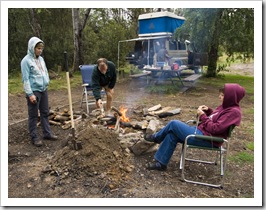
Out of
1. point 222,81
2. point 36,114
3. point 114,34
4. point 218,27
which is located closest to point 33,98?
point 36,114

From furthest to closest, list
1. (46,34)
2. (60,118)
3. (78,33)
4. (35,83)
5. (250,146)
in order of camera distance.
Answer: (46,34) < (78,33) < (60,118) < (250,146) < (35,83)

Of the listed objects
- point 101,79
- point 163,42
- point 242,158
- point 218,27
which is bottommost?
point 242,158

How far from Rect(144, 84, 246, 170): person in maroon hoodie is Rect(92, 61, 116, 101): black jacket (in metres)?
1.88

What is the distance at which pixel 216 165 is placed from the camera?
3.67 m

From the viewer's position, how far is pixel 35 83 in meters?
4.14

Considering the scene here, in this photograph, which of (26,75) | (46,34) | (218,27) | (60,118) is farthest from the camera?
(46,34)

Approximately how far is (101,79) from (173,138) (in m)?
2.62

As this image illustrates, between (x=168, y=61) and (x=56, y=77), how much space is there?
5716 mm

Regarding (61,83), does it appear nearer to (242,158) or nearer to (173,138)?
(173,138)

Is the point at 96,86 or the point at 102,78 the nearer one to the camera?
the point at 96,86

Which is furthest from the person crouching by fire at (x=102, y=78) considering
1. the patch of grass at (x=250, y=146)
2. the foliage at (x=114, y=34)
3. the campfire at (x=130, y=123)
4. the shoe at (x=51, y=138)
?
the foliage at (x=114, y=34)

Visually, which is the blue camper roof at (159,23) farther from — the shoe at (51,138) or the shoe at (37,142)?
the shoe at (37,142)

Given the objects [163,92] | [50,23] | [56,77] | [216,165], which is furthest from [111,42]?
[216,165]
